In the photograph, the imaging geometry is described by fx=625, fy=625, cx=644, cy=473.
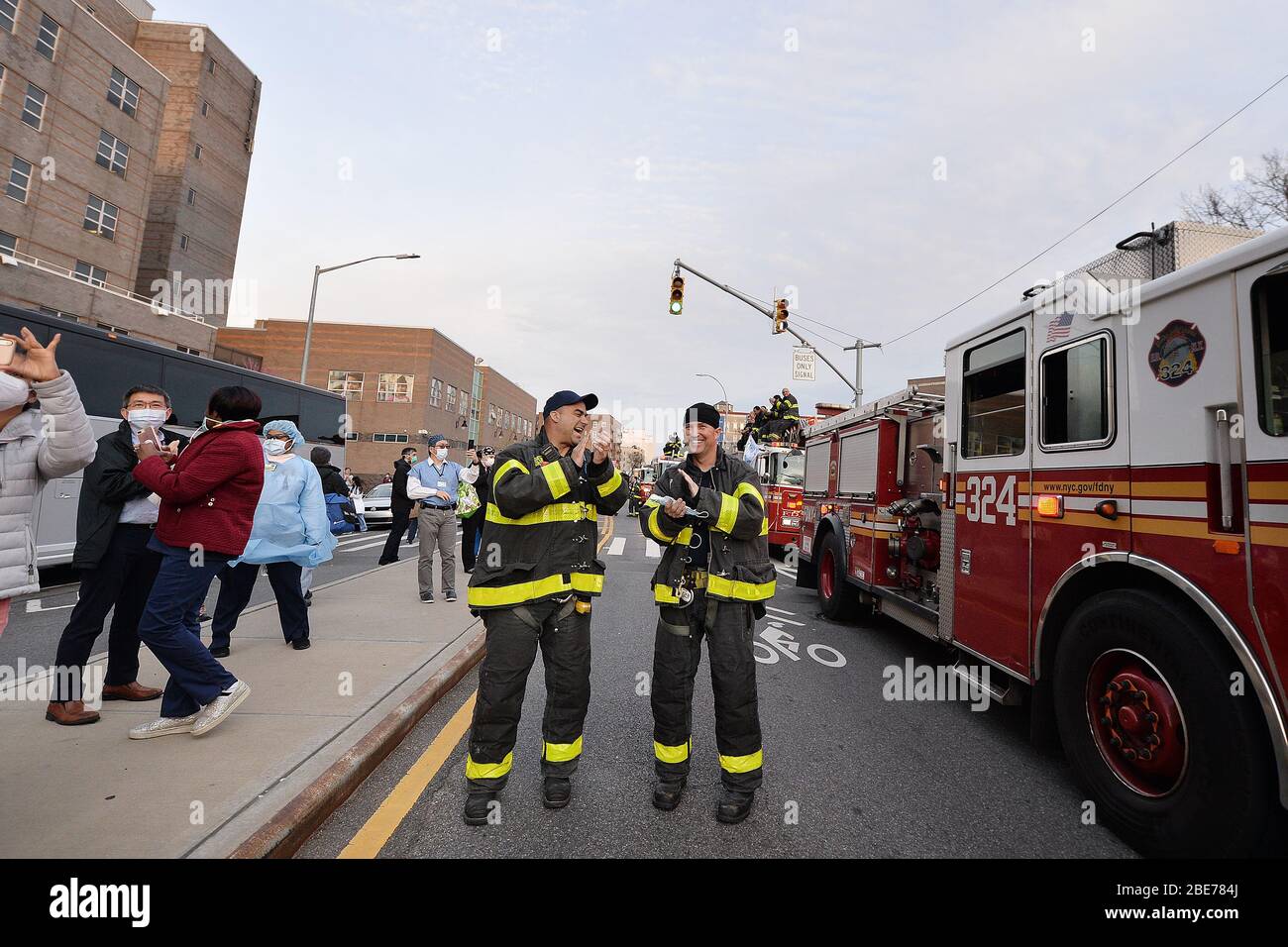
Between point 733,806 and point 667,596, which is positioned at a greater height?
point 667,596

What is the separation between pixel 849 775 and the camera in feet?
11.4

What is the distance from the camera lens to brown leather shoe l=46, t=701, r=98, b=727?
139 inches

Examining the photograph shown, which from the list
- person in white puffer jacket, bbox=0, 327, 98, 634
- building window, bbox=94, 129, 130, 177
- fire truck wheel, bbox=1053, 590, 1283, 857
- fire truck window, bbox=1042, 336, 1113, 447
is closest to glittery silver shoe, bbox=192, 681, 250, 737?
person in white puffer jacket, bbox=0, 327, 98, 634

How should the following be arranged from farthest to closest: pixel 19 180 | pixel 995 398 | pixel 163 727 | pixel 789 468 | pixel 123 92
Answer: pixel 123 92 → pixel 19 180 → pixel 789 468 → pixel 995 398 → pixel 163 727

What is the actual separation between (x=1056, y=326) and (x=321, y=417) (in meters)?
15.7

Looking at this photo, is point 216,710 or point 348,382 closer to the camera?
point 216,710

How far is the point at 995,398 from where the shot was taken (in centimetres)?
429

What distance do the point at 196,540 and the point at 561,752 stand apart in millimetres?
2312

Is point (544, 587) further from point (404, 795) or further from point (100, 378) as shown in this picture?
point (100, 378)

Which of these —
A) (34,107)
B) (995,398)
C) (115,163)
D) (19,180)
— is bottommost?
(995,398)

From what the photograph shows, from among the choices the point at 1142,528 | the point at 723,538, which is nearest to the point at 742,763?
the point at 723,538

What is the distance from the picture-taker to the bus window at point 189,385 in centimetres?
991

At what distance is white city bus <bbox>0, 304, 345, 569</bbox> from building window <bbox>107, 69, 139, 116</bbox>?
31638mm

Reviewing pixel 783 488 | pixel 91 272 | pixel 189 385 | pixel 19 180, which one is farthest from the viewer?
pixel 91 272
